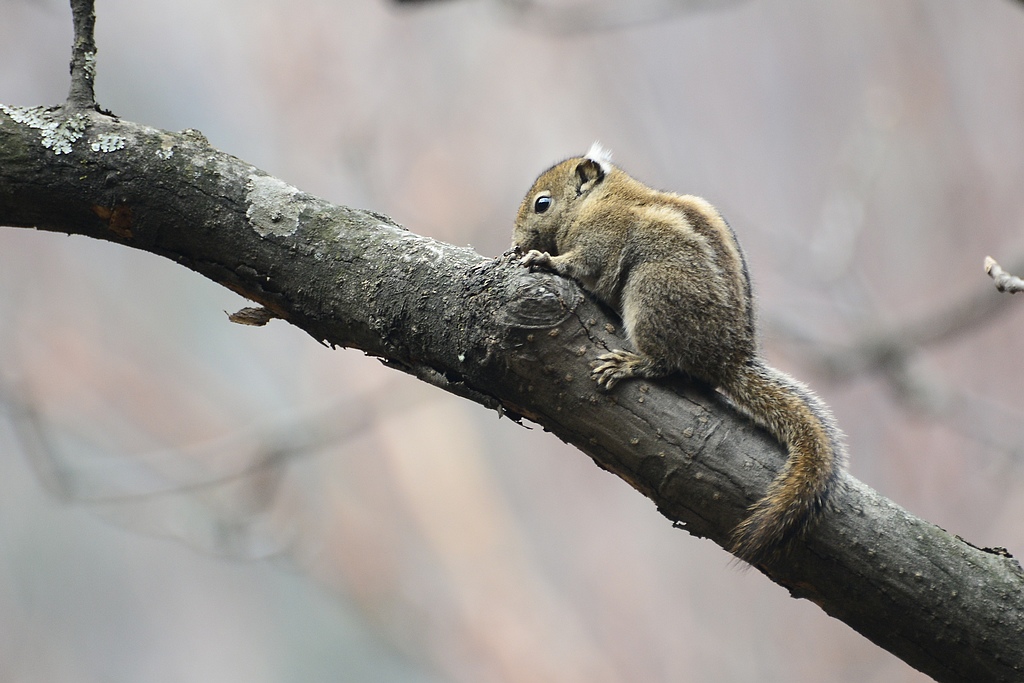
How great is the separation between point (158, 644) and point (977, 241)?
6.96m

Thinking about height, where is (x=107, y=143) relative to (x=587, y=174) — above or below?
below

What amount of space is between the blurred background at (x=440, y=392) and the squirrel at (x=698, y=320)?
10.9 feet

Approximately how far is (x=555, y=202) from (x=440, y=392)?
4223mm

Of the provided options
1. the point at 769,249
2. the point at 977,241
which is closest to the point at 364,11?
the point at 769,249

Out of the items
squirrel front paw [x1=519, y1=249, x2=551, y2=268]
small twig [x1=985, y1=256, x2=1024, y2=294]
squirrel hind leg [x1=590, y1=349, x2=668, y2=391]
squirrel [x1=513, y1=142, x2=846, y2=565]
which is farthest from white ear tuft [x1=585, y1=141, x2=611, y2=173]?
small twig [x1=985, y1=256, x2=1024, y2=294]

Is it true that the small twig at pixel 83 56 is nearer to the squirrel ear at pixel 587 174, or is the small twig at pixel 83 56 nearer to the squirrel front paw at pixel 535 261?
the squirrel front paw at pixel 535 261

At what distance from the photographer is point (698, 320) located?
2.16m

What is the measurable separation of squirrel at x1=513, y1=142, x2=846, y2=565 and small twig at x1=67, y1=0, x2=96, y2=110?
1.10 metres

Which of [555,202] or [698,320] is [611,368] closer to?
[698,320]

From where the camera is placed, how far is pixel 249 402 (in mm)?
6758

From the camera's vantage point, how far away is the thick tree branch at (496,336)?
1804 millimetres

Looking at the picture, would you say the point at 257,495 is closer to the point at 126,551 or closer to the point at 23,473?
the point at 126,551

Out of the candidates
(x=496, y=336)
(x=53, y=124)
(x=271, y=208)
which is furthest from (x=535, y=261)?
(x=53, y=124)

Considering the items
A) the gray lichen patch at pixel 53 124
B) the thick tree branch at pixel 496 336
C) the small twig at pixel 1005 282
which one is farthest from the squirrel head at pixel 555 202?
the gray lichen patch at pixel 53 124
